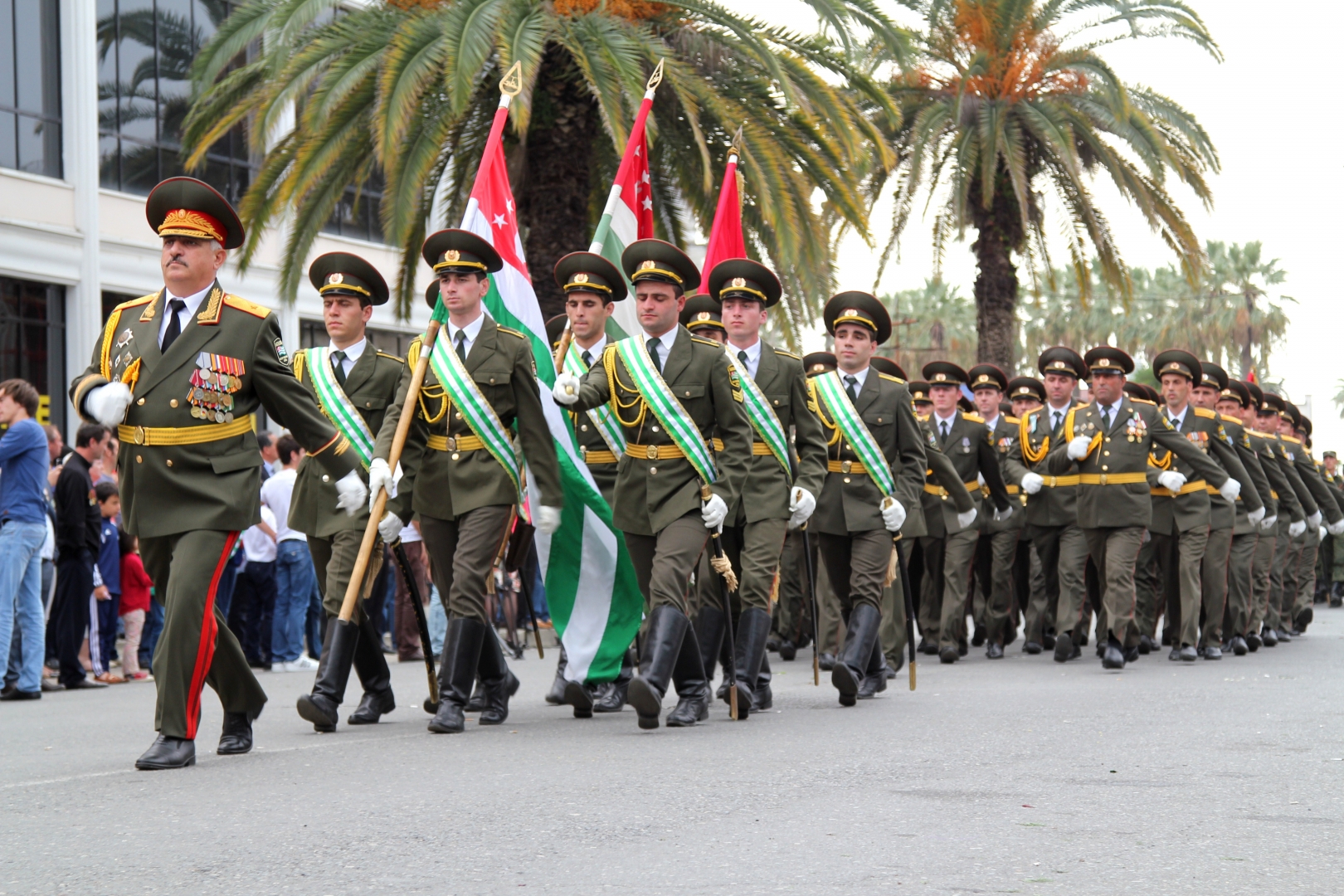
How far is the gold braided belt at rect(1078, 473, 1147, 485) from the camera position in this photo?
488 inches

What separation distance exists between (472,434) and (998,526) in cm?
736

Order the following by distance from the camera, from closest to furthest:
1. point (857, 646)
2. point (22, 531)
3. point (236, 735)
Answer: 1. point (236, 735)
2. point (857, 646)
3. point (22, 531)

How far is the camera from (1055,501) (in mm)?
13266

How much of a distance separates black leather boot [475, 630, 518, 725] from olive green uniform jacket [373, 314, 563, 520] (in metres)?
0.70

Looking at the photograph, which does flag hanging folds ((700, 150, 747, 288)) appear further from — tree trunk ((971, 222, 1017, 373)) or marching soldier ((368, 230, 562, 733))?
tree trunk ((971, 222, 1017, 373))

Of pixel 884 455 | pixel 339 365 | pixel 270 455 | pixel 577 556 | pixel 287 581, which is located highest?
pixel 339 365

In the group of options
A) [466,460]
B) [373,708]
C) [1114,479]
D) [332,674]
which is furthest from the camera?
[1114,479]

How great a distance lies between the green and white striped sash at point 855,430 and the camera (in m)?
9.66

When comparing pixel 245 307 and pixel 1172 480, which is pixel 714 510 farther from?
pixel 1172 480

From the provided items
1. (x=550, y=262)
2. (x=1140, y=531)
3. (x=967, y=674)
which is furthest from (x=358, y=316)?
(x=550, y=262)


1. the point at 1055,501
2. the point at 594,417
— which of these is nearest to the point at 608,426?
the point at 594,417

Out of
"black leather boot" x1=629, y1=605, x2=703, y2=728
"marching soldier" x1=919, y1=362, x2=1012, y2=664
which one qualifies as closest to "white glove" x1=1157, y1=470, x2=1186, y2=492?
"marching soldier" x1=919, y1=362, x2=1012, y2=664

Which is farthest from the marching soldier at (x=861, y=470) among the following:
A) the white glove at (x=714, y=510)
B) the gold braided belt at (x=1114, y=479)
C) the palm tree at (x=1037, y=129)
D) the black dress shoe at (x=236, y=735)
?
the palm tree at (x=1037, y=129)

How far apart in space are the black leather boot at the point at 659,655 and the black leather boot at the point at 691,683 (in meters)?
0.25
